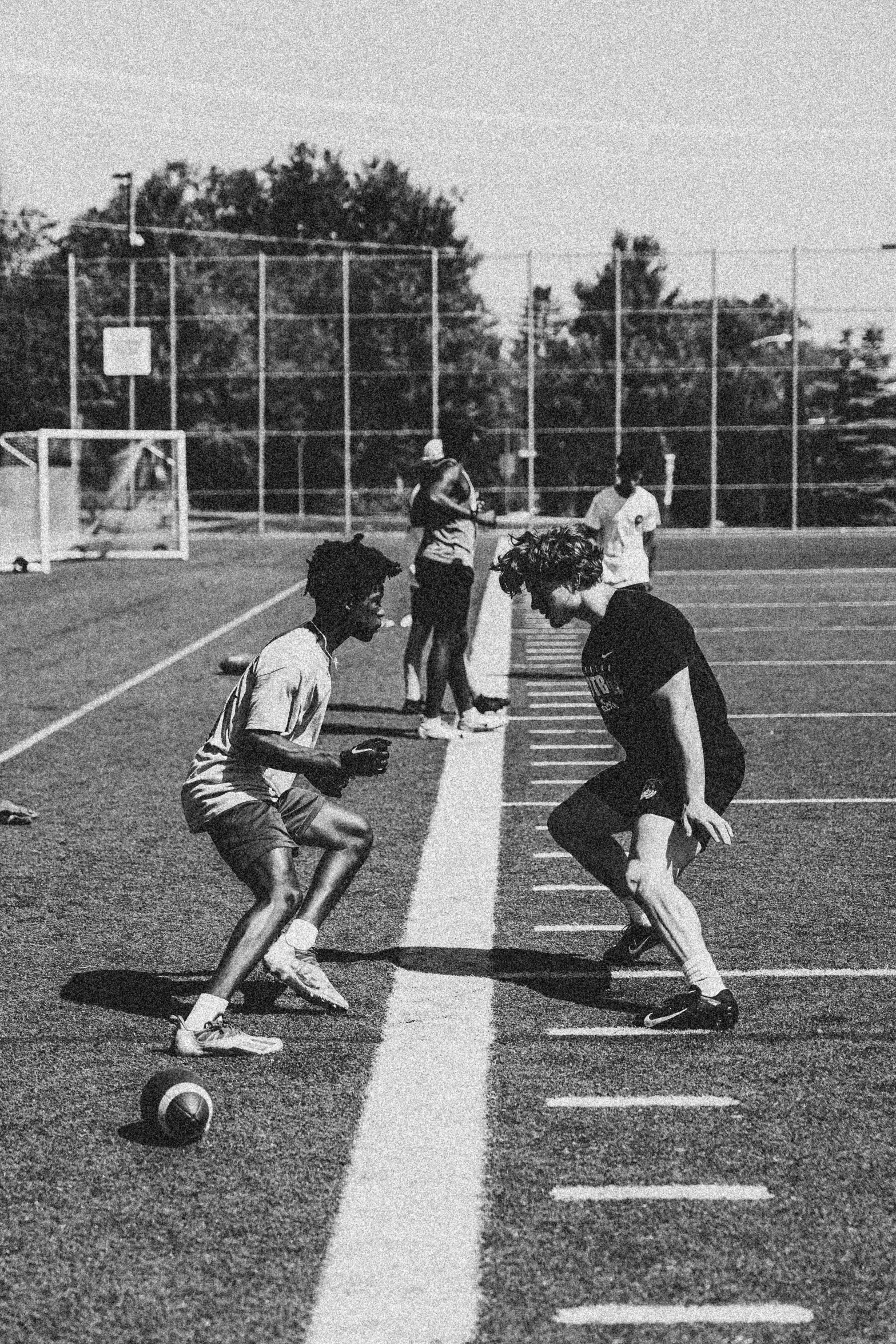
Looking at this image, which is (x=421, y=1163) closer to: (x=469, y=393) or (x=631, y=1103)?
(x=631, y=1103)

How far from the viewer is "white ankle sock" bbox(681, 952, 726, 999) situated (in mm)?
6207

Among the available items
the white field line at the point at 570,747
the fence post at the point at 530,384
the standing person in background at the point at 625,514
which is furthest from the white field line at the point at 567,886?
the fence post at the point at 530,384

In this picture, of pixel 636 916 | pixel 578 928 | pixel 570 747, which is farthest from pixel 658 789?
pixel 570 747

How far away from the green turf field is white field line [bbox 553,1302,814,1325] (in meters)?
0.03

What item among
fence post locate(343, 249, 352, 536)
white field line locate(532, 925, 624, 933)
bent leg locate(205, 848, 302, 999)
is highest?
fence post locate(343, 249, 352, 536)

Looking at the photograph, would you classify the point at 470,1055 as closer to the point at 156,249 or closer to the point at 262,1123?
the point at 262,1123

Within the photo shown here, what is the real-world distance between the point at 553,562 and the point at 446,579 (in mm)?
7032

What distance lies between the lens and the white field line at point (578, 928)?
25.3 feet

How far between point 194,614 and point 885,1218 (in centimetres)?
2055

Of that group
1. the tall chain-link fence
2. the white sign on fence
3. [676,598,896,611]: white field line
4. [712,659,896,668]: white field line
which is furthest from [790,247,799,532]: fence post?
[712,659,896,668]: white field line

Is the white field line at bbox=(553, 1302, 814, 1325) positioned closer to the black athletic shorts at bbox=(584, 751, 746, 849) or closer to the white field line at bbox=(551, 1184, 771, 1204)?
the white field line at bbox=(551, 1184, 771, 1204)

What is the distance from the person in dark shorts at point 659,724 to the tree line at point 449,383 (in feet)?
154

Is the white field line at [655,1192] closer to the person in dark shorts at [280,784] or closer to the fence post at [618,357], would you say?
the person in dark shorts at [280,784]

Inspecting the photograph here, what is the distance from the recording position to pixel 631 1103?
5.52m
